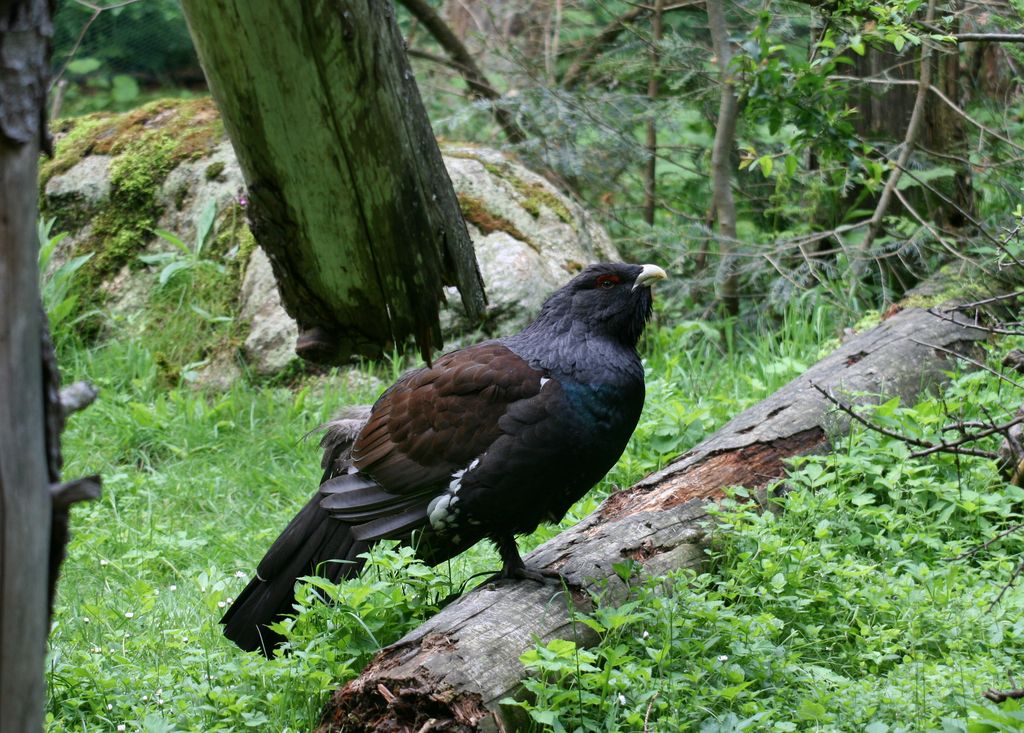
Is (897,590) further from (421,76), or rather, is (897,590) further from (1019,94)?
(421,76)

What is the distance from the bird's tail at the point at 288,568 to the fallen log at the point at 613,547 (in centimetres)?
70

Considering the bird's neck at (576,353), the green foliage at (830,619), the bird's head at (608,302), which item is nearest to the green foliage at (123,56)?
the bird's head at (608,302)

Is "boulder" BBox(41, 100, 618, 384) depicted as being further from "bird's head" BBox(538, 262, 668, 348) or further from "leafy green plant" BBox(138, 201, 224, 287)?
"bird's head" BBox(538, 262, 668, 348)

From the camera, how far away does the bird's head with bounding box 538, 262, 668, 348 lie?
4.23 metres

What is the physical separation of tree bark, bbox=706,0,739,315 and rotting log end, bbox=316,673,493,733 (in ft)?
14.9

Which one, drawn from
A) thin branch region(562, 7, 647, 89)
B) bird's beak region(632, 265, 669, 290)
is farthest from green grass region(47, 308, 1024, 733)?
thin branch region(562, 7, 647, 89)

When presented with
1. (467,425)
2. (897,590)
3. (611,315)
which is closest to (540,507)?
(467,425)

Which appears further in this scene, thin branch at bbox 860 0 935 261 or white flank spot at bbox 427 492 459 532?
thin branch at bbox 860 0 935 261

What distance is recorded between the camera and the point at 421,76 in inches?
361

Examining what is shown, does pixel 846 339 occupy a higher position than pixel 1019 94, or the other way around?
pixel 1019 94

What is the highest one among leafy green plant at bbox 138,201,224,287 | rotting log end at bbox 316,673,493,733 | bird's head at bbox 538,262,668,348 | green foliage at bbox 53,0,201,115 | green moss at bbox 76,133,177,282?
green foliage at bbox 53,0,201,115

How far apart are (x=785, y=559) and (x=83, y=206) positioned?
5.85m

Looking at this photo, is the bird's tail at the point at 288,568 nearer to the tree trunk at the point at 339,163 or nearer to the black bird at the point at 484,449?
the black bird at the point at 484,449

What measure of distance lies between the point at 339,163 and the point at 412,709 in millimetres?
1541
